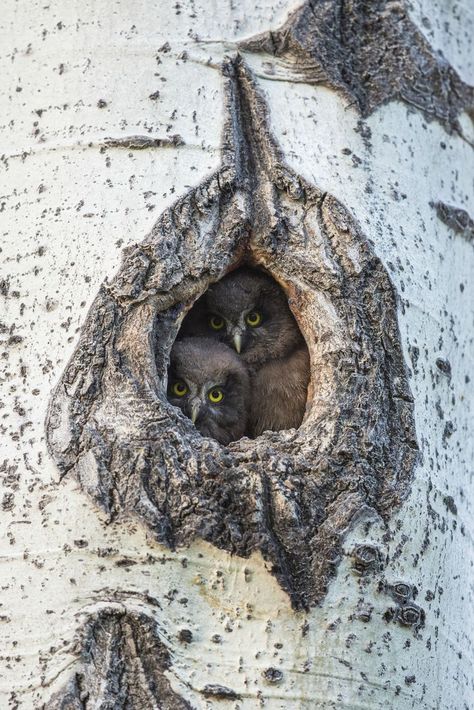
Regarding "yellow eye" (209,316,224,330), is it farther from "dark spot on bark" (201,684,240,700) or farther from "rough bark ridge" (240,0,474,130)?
"dark spot on bark" (201,684,240,700)

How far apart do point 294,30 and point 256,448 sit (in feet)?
4.74

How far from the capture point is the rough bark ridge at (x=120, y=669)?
7.82ft

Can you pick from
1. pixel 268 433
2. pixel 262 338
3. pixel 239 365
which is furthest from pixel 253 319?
pixel 268 433

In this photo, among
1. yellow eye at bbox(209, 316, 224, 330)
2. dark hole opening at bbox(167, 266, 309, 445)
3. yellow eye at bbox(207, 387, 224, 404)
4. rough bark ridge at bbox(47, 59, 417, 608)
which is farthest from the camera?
yellow eye at bbox(209, 316, 224, 330)

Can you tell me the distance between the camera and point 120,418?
8.50 feet

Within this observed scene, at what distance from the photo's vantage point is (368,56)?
341 centimetres

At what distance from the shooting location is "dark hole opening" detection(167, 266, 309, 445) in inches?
151

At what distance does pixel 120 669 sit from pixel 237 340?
199 centimetres

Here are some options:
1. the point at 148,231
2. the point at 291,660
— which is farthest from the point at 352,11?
the point at 291,660

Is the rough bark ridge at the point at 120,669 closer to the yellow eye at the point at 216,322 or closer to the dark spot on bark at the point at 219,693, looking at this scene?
the dark spot on bark at the point at 219,693

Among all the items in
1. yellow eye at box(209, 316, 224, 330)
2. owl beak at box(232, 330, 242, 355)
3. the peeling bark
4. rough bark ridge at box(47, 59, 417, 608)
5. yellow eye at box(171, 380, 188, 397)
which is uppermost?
the peeling bark

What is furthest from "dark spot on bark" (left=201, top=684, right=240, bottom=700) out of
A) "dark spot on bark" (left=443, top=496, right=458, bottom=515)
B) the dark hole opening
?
the dark hole opening

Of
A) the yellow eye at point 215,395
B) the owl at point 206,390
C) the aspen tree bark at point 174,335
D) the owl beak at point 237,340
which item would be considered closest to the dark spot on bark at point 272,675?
the aspen tree bark at point 174,335

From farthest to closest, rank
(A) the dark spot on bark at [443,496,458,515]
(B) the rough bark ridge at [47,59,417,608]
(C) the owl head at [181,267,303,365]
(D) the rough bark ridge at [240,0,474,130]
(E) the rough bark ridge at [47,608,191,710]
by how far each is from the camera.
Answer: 1. (C) the owl head at [181,267,303,365]
2. (D) the rough bark ridge at [240,0,474,130]
3. (A) the dark spot on bark at [443,496,458,515]
4. (B) the rough bark ridge at [47,59,417,608]
5. (E) the rough bark ridge at [47,608,191,710]
